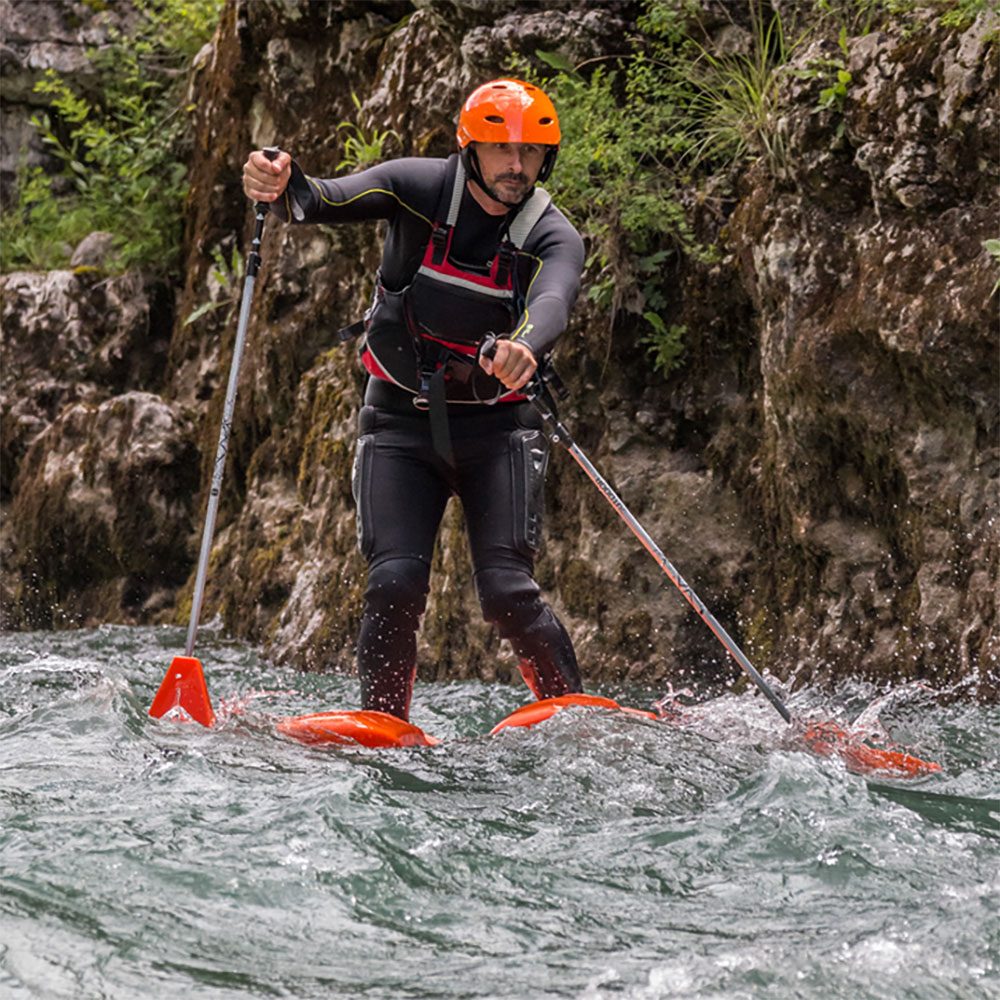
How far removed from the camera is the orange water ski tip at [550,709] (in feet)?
17.7

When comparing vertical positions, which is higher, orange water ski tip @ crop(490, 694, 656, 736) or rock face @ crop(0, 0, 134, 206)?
rock face @ crop(0, 0, 134, 206)

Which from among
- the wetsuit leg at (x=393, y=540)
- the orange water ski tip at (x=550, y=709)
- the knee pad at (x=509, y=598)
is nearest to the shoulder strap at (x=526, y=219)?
the wetsuit leg at (x=393, y=540)

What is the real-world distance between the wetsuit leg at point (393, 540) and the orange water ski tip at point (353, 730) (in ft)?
0.91

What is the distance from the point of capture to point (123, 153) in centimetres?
1394

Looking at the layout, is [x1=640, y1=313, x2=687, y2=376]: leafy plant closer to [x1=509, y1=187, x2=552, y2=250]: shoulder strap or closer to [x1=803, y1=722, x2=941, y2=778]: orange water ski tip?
[x1=509, y1=187, x2=552, y2=250]: shoulder strap

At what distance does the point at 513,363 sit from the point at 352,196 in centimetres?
107

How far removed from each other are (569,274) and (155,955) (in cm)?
330

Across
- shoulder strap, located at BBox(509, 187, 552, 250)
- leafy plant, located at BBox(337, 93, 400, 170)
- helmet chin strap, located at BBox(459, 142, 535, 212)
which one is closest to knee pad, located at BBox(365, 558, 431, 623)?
shoulder strap, located at BBox(509, 187, 552, 250)

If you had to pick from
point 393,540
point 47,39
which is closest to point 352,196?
point 393,540

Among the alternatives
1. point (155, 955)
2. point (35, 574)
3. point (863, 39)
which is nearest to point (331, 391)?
point (35, 574)

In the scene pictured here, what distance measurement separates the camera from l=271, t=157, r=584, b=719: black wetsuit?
5.58m

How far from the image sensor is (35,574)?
12367 millimetres

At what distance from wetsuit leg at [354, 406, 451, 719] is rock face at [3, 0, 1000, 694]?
2.27 metres

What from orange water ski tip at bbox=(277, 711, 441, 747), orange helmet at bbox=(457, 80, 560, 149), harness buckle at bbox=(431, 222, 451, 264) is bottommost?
orange water ski tip at bbox=(277, 711, 441, 747)
